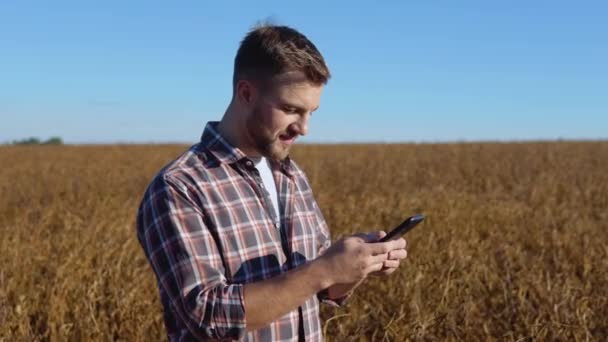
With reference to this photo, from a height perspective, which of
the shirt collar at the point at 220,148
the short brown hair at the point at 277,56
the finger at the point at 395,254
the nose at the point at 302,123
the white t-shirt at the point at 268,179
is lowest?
the finger at the point at 395,254

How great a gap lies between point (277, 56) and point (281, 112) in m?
0.14

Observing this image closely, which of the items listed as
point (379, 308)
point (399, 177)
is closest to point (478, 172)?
point (399, 177)

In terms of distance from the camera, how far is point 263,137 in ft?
5.31

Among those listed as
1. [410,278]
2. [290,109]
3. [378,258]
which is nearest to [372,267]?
[378,258]

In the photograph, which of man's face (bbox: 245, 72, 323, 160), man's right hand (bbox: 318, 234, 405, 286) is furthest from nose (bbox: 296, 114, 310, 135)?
man's right hand (bbox: 318, 234, 405, 286)

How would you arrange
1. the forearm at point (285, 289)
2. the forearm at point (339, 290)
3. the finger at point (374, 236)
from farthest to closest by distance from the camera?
the forearm at point (339, 290) → the finger at point (374, 236) → the forearm at point (285, 289)

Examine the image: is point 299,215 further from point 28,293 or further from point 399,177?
point 399,177

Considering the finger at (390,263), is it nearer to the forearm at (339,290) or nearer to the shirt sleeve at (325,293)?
the forearm at (339,290)

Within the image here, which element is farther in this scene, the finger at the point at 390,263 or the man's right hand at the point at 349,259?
the finger at the point at 390,263

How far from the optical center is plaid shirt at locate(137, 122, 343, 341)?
146 centimetres

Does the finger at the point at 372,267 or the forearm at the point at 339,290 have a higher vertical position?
the finger at the point at 372,267

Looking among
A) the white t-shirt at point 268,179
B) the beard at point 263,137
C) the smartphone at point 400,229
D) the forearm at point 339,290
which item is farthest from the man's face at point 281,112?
the forearm at point 339,290

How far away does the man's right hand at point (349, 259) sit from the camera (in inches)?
55.9

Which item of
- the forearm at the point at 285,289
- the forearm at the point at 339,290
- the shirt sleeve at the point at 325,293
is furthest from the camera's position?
the shirt sleeve at the point at 325,293
